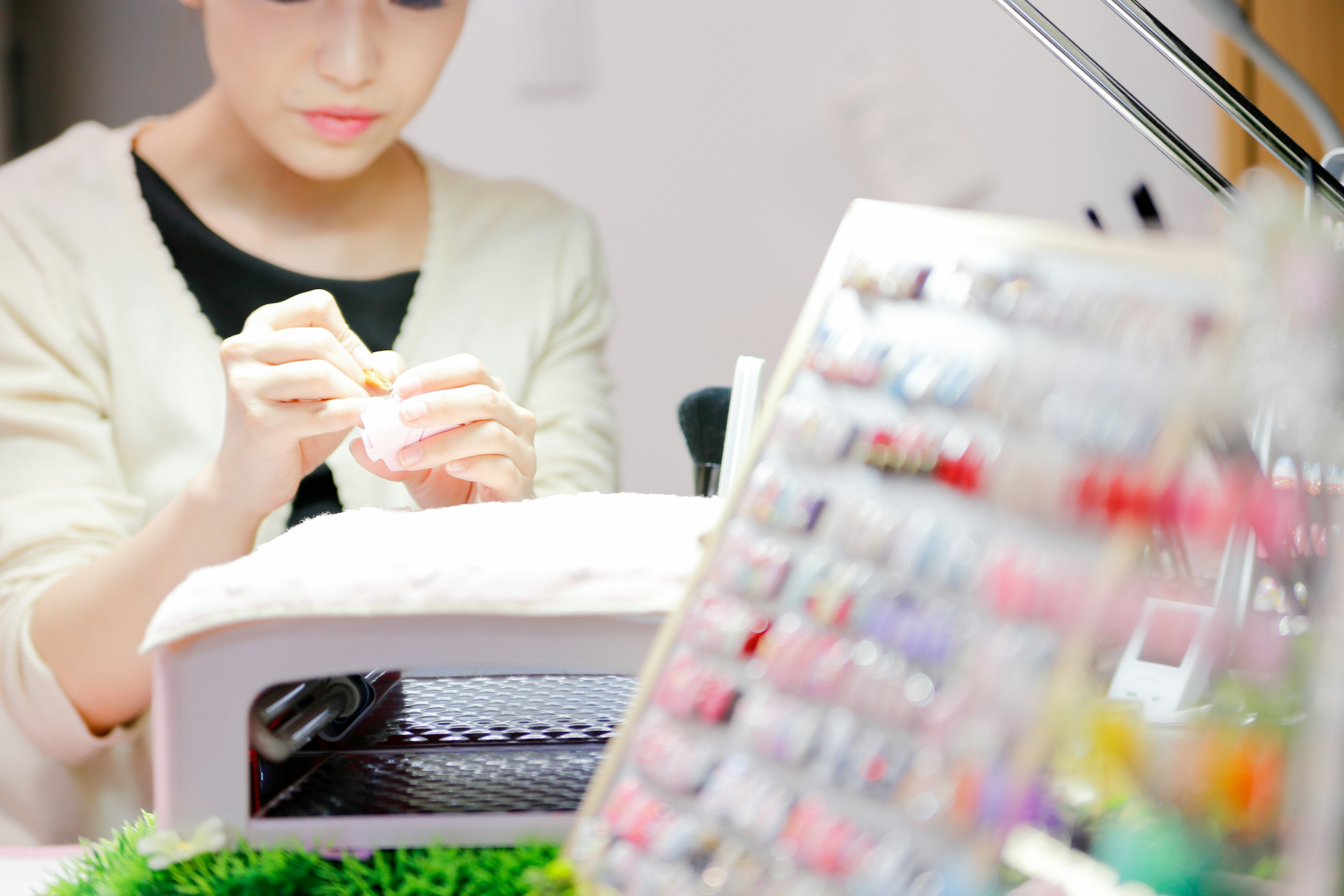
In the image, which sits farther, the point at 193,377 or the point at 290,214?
the point at 290,214

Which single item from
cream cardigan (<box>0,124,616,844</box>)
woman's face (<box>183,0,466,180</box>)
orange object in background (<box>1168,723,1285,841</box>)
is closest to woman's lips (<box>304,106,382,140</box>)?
woman's face (<box>183,0,466,180</box>)

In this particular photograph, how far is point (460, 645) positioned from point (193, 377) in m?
0.70

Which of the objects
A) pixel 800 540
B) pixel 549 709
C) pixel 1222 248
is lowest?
pixel 549 709

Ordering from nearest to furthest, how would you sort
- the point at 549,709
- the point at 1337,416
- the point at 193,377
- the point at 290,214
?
the point at 1337,416, the point at 549,709, the point at 193,377, the point at 290,214

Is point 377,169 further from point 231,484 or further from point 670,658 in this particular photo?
point 670,658

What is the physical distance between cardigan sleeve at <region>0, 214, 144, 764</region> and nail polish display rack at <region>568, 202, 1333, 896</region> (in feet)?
2.16

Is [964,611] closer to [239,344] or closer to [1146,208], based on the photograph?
[1146,208]

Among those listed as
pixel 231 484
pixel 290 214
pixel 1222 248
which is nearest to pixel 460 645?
pixel 1222 248

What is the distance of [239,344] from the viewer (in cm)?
58

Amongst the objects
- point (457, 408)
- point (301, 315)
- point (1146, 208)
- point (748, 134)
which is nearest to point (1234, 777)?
point (1146, 208)

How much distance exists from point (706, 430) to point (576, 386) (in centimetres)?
39

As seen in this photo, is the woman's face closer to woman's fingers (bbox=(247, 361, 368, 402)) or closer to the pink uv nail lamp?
woman's fingers (bbox=(247, 361, 368, 402))

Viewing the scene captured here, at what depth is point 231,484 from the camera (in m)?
0.66

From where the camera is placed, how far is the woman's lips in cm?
95
